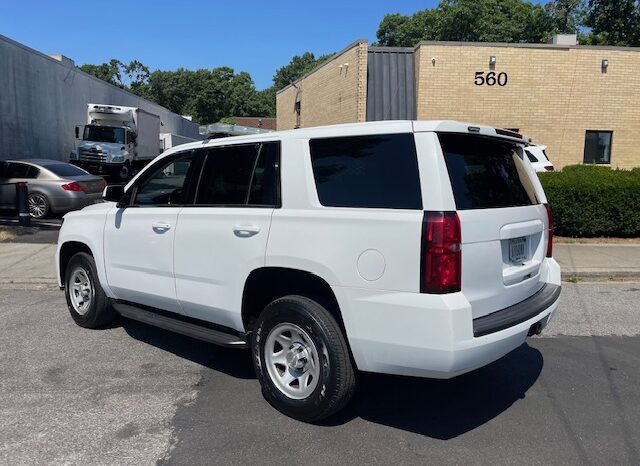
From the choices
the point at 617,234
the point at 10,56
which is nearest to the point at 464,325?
the point at 617,234

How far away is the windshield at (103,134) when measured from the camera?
24.2 meters

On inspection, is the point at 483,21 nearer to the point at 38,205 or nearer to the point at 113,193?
the point at 38,205

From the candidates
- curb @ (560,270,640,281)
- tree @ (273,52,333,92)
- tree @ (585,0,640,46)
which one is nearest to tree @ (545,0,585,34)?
tree @ (585,0,640,46)

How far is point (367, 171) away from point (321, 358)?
1.24 m

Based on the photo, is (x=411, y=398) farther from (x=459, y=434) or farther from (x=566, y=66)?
(x=566, y=66)

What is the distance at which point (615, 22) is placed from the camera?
30938mm

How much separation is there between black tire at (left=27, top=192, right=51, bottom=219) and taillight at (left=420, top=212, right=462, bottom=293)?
1280 centimetres

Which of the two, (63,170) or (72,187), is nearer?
(72,187)

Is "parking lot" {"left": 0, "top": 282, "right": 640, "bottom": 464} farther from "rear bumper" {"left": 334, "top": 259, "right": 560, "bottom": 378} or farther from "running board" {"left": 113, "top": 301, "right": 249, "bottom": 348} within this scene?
"rear bumper" {"left": 334, "top": 259, "right": 560, "bottom": 378}

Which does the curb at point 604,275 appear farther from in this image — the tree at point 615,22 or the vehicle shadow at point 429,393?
the tree at point 615,22

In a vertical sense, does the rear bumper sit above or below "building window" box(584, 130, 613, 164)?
below

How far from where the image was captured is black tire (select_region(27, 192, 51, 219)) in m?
13.6

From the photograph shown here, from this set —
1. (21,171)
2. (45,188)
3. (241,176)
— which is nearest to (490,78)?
(45,188)

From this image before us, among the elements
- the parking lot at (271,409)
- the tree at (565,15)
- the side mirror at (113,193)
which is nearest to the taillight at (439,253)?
the parking lot at (271,409)
